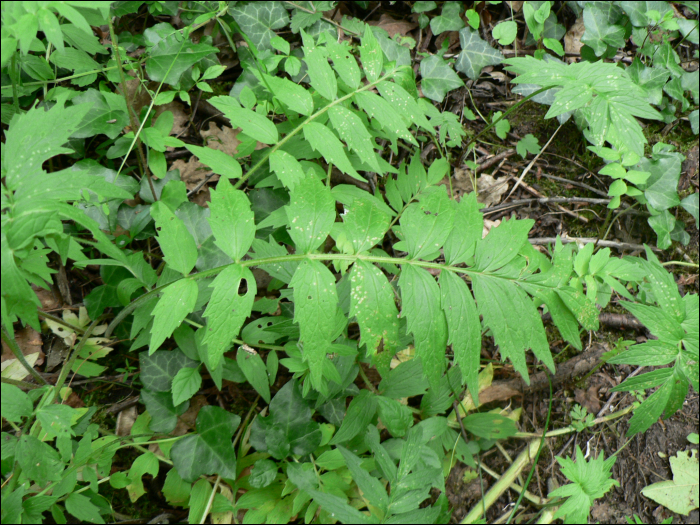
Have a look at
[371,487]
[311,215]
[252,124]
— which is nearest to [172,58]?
[252,124]

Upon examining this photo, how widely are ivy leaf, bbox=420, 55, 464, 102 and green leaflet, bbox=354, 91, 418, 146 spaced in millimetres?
951

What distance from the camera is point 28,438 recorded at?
1.50 m

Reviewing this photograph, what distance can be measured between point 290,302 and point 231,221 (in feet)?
2.30

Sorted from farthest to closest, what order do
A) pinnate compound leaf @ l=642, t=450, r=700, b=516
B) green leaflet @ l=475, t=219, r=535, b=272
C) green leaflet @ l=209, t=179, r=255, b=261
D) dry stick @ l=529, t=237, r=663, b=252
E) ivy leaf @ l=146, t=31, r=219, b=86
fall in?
dry stick @ l=529, t=237, r=663, b=252 → pinnate compound leaf @ l=642, t=450, r=700, b=516 → ivy leaf @ l=146, t=31, r=219, b=86 → green leaflet @ l=475, t=219, r=535, b=272 → green leaflet @ l=209, t=179, r=255, b=261

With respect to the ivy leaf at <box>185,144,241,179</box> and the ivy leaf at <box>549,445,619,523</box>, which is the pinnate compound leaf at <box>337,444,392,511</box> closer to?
the ivy leaf at <box>549,445,619,523</box>

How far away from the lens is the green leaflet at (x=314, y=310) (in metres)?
1.38

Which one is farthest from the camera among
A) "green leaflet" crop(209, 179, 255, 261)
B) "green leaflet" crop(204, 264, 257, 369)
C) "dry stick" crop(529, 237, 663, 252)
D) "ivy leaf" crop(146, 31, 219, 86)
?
"dry stick" crop(529, 237, 663, 252)

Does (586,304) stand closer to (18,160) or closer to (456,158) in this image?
(456,158)

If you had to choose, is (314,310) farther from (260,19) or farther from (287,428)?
(260,19)

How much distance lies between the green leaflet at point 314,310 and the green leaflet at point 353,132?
0.59 m

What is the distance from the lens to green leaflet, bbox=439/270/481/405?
1.48 m

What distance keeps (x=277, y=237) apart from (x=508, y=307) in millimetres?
1150

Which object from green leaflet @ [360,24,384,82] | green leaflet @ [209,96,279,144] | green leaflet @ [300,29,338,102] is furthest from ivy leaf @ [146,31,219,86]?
green leaflet @ [360,24,384,82]

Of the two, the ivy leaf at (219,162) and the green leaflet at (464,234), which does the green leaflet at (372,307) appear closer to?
the green leaflet at (464,234)
